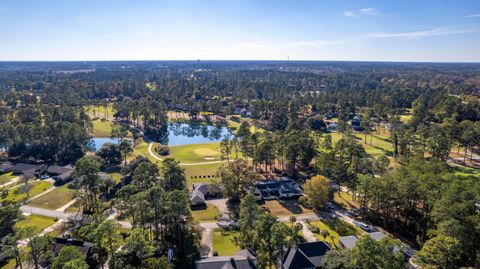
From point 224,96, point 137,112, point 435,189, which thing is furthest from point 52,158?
point 224,96

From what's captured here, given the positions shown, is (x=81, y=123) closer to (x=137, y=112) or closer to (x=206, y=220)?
(x=137, y=112)

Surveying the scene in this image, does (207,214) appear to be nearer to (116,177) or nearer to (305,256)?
(305,256)

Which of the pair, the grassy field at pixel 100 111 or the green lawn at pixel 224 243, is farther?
the grassy field at pixel 100 111

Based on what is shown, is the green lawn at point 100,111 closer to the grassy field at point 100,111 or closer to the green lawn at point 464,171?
the grassy field at point 100,111

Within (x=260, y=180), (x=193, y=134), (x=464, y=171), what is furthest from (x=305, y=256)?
(x=193, y=134)

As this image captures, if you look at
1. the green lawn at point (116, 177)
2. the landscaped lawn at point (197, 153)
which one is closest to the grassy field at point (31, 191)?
the green lawn at point (116, 177)

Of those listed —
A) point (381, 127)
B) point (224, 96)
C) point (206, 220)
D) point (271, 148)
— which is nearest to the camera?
point (206, 220)
